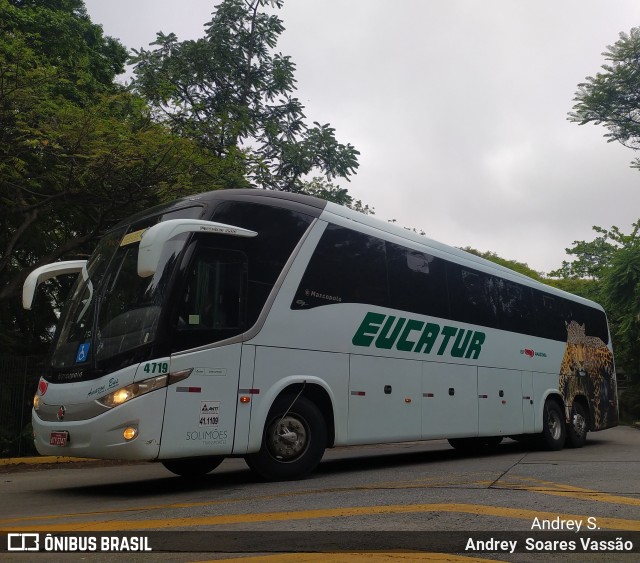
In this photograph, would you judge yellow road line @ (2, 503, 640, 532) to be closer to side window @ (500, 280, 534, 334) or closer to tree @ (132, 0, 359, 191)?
side window @ (500, 280, 534, 334)

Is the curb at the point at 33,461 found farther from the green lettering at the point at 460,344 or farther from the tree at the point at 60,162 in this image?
the green lettering at the point at 460,344

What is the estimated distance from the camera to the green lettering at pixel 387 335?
10538 mm

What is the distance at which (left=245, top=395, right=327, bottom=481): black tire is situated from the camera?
8727 mm

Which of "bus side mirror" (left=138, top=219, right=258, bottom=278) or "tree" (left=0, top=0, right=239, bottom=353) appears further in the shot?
"tree" (left=0, top=0, right=239, bottom=353)

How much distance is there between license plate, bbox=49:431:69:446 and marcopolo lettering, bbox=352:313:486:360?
3.97m

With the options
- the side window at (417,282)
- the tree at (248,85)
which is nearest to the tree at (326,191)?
the tree at (248,85)

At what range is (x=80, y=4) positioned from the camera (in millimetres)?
22812

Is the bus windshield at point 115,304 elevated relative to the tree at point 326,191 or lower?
lower

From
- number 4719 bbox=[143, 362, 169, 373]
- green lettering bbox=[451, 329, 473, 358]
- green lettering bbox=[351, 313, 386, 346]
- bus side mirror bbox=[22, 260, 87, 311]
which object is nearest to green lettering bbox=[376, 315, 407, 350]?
green lettering bbox=[351, 313, 386, 346]

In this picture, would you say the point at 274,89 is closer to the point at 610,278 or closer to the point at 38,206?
the point at 38,206

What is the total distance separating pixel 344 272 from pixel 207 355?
2627 millimetres

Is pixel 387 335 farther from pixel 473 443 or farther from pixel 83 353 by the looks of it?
pixel 473 443

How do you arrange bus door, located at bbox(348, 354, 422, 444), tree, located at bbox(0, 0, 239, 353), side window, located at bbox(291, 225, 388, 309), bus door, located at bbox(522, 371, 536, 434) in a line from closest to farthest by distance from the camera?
side window, located at bbox(291, 225, 388, 309)
bus door, located at bbox(348, 354, 422, 444)
tree, located at bbox(0, 0, 239, 353)
bus door, located at bbox(522, 371, 536, 434)

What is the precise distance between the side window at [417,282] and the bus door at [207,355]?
311 cm
